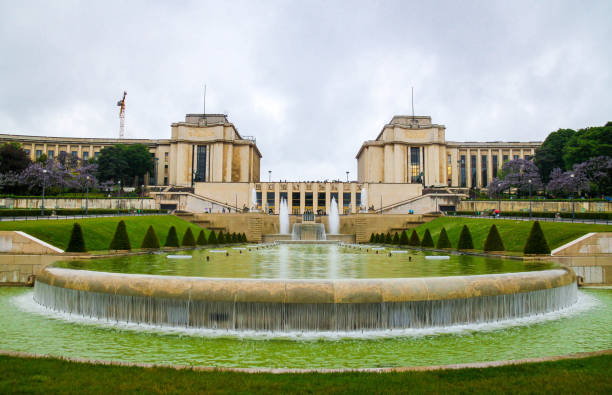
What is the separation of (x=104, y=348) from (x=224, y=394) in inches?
217

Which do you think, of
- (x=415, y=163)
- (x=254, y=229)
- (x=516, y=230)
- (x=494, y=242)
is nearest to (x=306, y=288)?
(x=494, y=242)

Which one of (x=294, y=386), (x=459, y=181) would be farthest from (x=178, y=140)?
(x=294, y=386)

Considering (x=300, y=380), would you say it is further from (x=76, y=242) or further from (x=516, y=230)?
(x=516, y=230)

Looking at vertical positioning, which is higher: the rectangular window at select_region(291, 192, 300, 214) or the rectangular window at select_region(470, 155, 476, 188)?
the rectangular window at select_region(470, 155, 476, 188)

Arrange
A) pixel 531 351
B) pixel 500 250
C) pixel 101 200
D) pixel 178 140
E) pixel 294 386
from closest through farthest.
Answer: pixel 294 386 → pixel 531 351 → pixel 500 250 → pixel 101 200 → pixel 178 140

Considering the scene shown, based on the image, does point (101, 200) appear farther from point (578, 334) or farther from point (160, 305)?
point (578, 334)

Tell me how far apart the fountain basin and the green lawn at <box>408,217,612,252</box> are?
19357 mm

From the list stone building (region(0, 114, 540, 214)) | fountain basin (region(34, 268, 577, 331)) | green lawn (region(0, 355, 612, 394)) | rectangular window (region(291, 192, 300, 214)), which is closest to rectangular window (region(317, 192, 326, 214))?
stone building (region(0, 114, 540, 214))

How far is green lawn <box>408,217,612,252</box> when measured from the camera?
30.0 meters

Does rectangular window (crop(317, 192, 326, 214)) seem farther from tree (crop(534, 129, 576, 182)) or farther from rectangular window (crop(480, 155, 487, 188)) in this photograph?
rectangular window (crop(480, 155, 487, 188))

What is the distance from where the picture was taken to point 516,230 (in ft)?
125

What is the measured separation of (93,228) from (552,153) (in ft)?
313

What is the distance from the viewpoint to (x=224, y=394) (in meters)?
5.94

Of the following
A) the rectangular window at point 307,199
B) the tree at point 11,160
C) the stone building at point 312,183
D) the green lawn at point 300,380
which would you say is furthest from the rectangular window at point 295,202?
the green lawn at point 300,380
